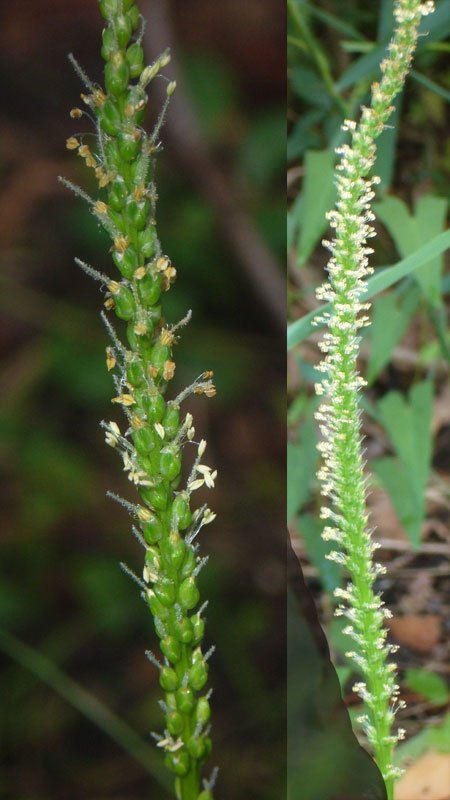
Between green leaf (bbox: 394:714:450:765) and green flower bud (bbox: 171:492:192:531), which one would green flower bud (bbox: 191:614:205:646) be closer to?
green flower bud (bbox: 171:492:192:531)

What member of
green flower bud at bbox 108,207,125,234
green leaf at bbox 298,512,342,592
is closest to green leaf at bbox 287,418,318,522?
green leaf at bbox 298,512,342,592

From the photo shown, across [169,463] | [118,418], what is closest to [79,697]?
[118,418]

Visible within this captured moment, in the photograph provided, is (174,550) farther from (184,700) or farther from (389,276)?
(389,276)

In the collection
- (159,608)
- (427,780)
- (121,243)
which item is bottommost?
(427,780)

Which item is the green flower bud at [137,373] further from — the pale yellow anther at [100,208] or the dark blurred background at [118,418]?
the dark blurred background at [118,418]

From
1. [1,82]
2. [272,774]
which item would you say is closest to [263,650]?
[272,774]

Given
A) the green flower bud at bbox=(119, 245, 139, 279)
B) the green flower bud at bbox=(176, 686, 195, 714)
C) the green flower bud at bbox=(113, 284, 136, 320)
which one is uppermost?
the green flower bud at bbox=(119, 245, 139, 279)

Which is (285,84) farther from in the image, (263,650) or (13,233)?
(263,650)

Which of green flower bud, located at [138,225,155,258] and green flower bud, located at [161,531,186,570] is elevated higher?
green flower bud, located at [138,225,155,258]
